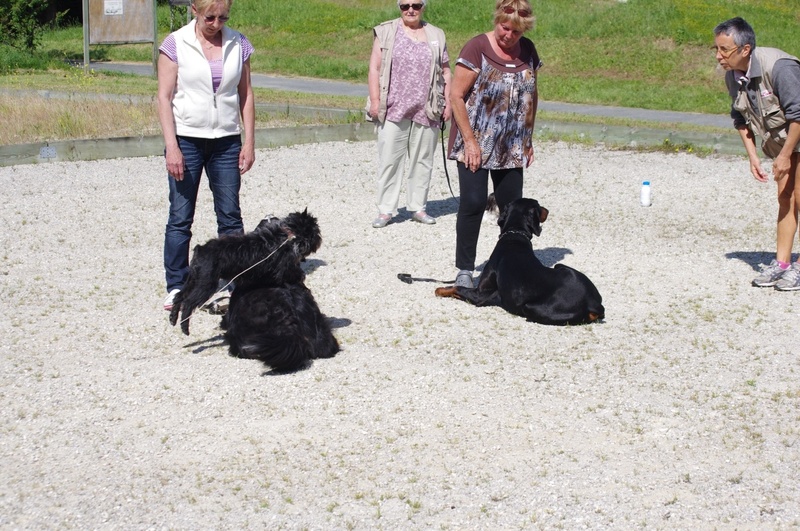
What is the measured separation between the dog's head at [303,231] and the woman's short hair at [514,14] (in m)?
1.87

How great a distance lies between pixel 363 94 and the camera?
19875mm

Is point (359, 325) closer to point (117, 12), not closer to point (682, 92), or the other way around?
point (682, 92)

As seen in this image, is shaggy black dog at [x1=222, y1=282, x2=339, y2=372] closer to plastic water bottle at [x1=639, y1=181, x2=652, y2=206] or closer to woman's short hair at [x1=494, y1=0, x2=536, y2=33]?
woman's short hair at [x1=494, y1=0, x2=536, y2=33]

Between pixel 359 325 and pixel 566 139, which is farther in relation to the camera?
pixel 566 139

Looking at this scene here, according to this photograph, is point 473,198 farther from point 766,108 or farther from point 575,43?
point 575,43

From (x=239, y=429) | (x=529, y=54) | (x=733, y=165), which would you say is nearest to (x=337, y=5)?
(x=733, y=165)

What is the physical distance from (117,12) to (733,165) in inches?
651

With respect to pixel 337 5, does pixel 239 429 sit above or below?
below

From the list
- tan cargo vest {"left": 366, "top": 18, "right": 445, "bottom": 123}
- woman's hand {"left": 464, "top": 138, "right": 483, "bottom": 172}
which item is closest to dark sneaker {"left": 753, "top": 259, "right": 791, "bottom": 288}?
woman's hand {"left": 464, "top": 138, "right": 483, "bottom": 172}

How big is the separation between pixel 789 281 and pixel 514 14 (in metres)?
3.04

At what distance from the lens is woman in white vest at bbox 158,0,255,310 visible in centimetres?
654

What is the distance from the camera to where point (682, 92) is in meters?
19.7

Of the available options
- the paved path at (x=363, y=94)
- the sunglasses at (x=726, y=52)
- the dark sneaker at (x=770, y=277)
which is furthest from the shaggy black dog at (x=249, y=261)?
the paved path at (x=363, y=94)

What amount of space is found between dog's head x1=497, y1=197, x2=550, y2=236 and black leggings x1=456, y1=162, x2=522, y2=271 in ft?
0.69
